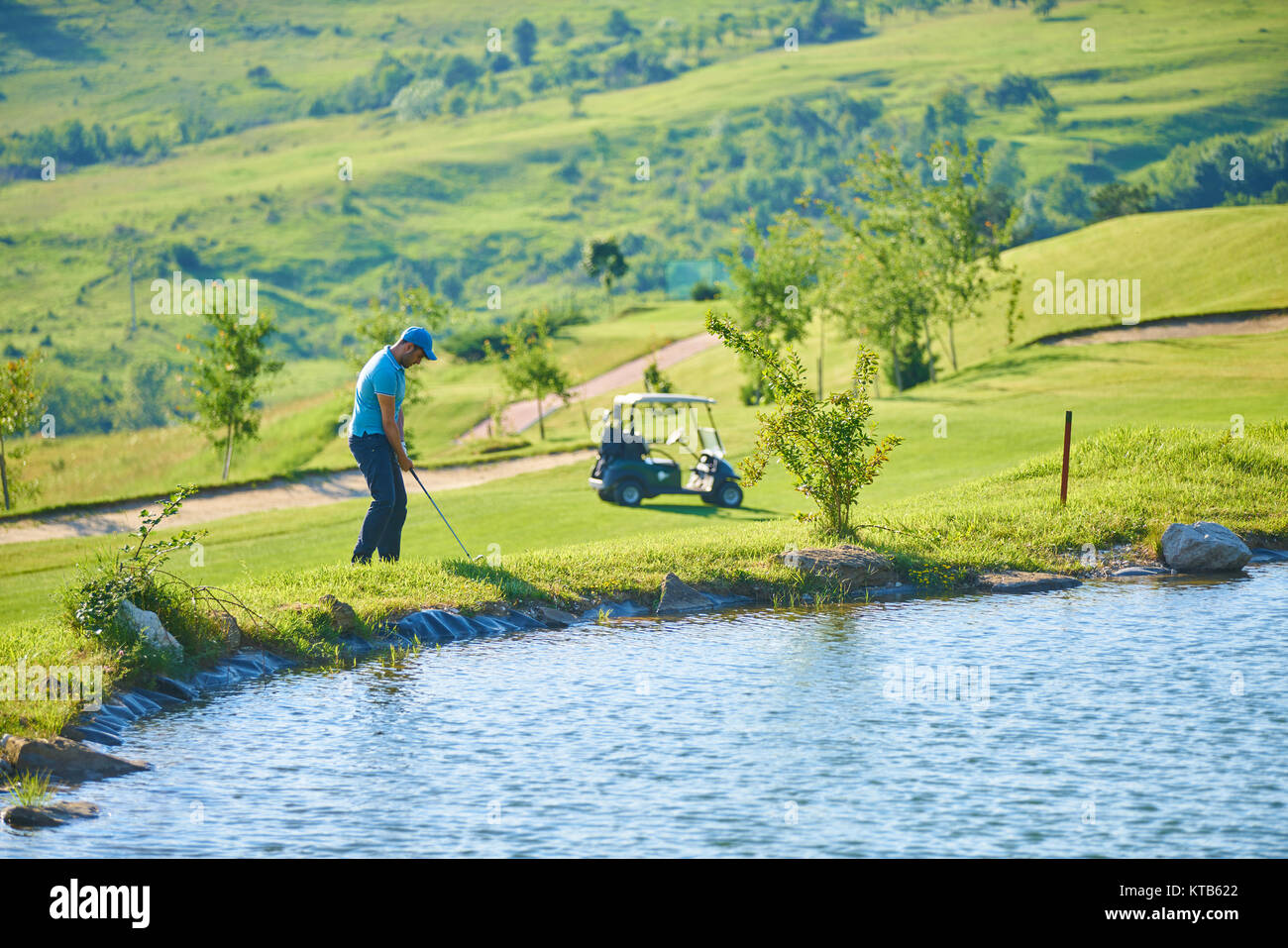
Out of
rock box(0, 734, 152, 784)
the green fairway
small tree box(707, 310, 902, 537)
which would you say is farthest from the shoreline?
the green fairway

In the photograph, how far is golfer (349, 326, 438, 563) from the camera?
49.2ft

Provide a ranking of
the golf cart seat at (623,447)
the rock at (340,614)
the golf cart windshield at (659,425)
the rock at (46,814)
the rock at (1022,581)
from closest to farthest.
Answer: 1. the rock at (46,814)
2. the rock at (340,614)
3. the rock at (1022,581)
4. the golf cart windshield at (659,425)
5. the golf cart seat at (623,447)

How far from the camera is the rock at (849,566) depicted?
16875 mm

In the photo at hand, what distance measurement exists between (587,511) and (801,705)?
13.7m

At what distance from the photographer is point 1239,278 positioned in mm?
55594

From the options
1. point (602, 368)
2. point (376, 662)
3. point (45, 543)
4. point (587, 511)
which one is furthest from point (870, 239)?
point (376, 662)

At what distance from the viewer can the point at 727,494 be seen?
25.5m

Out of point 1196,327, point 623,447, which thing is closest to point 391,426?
point 623,447

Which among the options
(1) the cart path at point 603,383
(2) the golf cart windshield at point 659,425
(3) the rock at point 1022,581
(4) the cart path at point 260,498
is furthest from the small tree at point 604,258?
(3) the rock at point 1022,581

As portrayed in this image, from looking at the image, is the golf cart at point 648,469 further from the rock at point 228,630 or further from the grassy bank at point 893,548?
the rock at point 228,630

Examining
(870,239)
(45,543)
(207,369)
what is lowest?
(45,543)

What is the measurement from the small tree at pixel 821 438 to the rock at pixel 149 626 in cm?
816
